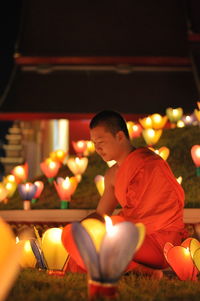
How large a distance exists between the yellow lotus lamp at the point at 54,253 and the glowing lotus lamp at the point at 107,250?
2.59ft

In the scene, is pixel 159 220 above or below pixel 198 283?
above

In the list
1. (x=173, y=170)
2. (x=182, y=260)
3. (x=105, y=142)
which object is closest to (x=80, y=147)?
(x=173, y=170)

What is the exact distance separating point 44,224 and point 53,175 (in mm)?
1407

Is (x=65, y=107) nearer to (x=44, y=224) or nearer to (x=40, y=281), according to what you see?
(x=44, y=224)

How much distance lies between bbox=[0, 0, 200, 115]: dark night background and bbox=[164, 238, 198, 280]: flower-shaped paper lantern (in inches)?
345

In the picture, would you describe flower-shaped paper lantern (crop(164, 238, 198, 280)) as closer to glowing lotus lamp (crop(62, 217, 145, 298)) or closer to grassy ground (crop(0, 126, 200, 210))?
glowing lotus lamp (crop(62, 217, 145, 298))

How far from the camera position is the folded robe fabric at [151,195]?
3344 millimetres

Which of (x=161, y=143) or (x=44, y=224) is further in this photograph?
(x=161, y=143)

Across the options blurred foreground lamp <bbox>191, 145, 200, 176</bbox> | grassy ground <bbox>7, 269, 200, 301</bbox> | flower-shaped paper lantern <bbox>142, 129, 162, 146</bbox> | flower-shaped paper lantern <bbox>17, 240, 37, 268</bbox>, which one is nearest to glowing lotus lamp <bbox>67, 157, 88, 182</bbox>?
flower-shaped paper lantern <bbox>142, 129, 162, 146</bbox>

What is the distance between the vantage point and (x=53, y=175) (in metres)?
6.86

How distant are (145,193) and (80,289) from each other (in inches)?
39.0

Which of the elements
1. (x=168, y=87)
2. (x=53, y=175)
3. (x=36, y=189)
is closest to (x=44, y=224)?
(x=36, y=189)

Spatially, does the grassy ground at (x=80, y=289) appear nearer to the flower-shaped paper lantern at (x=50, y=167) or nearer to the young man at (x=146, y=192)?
the young man at (x=146, y=192)

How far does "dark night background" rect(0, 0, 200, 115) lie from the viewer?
40.6 ft
